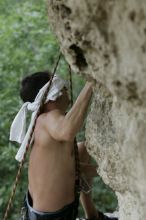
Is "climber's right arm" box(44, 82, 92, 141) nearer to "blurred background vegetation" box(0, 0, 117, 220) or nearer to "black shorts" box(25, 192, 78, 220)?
"black shorts" box(25, 192, 78, 220)

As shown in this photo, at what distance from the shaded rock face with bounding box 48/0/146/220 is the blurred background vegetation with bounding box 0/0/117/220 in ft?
11.3

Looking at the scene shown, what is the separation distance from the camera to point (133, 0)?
167cm

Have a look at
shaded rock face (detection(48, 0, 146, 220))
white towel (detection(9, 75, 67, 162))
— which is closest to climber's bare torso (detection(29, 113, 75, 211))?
white towel (detection(9, 75, 67, 162))

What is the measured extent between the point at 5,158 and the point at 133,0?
191 inches

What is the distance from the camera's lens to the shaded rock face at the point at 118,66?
1.74m

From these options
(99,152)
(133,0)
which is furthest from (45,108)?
(133,0)

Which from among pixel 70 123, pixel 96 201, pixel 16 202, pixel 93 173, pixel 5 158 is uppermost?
pixel 70 123

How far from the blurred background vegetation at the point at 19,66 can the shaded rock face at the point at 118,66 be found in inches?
136

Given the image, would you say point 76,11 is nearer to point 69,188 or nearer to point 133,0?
point 133,0

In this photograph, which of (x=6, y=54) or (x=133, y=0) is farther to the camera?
(x=6, y=54)

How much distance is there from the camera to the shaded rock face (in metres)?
1.74

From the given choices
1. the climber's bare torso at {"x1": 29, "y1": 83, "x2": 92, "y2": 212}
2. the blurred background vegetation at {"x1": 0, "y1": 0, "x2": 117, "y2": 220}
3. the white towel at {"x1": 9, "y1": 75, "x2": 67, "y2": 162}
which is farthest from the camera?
the blurred background vegetation at {"x1": 0, "y1": 0, "x2": 117, "y2": 220}

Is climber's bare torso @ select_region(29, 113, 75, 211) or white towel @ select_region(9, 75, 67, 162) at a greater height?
white towel @ select_region(9, 75, 67, 162)

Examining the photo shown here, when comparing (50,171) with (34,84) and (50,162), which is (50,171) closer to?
(50,162)
